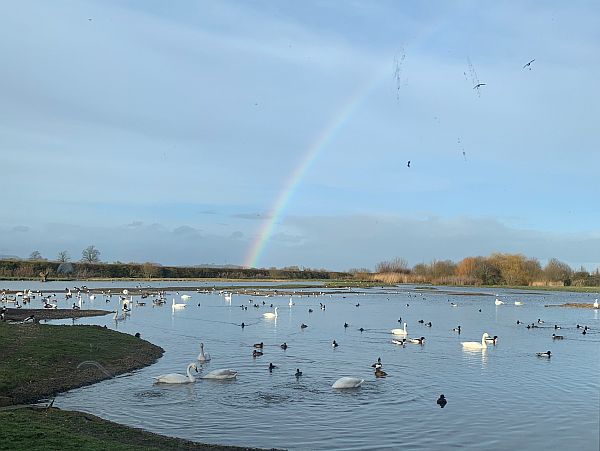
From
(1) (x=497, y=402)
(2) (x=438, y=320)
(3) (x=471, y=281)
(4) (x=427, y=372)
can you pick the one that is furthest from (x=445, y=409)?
(3) (x=471, y=281)

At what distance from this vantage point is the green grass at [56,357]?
20234 millimetres

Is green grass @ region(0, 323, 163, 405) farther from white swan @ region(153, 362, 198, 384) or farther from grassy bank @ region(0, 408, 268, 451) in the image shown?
grassy bank @ region(0, 408, 268, 451)

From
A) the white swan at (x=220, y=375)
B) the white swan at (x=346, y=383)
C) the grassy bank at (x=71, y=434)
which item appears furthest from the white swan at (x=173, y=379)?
the grassy bank at (x=71, y=434)

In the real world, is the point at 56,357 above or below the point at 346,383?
above

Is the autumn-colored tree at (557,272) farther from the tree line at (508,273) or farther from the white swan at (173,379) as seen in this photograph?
the white swan at (173,379)

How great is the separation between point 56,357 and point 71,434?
11.1 meters

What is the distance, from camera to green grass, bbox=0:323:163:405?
20234 millimetres

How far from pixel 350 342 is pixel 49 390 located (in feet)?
67.2

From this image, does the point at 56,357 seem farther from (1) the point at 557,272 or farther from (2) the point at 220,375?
(1) the point at 557,272

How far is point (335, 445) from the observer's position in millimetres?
15695

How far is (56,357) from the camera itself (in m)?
24.5

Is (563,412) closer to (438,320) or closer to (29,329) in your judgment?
(29,329)

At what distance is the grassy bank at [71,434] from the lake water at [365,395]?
3.36 feet

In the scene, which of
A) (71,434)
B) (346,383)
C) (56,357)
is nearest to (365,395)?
(346,383)
